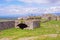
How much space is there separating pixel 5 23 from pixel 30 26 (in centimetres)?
438

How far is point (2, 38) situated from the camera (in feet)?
76.9

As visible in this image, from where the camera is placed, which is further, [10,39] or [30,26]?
[30,26]

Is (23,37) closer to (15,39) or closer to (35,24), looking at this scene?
(15,39)

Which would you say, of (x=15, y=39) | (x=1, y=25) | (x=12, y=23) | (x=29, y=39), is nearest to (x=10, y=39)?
(x=15, y=39)

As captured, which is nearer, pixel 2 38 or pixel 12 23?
pixel 2 38

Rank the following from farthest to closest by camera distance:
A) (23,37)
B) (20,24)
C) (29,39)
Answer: (20,24)
(23,37)
(29,39)

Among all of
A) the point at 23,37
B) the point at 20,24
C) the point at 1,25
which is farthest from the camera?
the point at 20,24

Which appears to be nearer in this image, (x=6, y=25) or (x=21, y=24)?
(x=6, y=25)

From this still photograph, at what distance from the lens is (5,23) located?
3100 centimetres

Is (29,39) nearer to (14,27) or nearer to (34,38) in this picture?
(34,38)

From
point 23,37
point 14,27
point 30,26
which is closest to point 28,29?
point 30,26

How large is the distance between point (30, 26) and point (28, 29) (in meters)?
0.62

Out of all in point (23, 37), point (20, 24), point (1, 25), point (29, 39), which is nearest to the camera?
point (29, 39)

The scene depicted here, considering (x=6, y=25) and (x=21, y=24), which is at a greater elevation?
(x=6, y=25)
